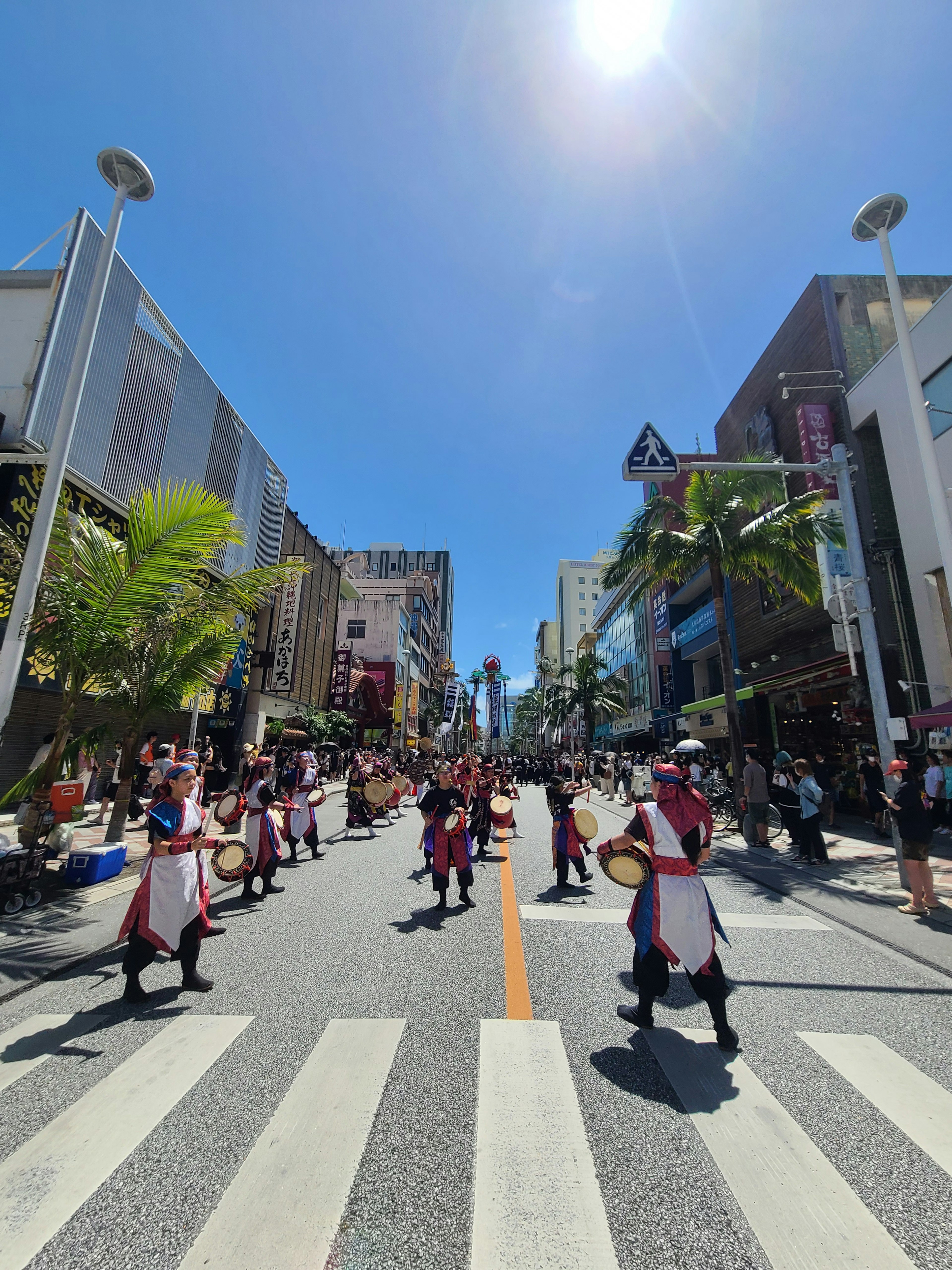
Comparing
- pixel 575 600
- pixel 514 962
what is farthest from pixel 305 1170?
pixel 575 600

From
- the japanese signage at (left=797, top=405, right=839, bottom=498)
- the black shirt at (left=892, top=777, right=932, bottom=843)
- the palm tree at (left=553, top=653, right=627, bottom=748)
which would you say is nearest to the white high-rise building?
the palm tree at (left=553, top=653, right=627, bottom=748)

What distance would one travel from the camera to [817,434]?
60.1ft

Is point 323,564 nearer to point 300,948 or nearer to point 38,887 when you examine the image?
point 38,887

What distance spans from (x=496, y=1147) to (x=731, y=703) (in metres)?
12.9

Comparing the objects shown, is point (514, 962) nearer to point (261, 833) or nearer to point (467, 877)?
point (467, 877)

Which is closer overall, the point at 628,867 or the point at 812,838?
the point at 628,867

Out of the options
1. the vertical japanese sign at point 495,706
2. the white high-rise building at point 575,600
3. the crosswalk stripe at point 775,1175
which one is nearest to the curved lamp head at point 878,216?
the crosswalk stripe at point 775,1175

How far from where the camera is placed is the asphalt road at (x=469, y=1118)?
2.18 metres

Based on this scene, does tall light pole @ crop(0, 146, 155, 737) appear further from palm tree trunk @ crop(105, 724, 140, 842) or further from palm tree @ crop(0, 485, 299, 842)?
palm tree trunk @ crop(105, 724, 140, 842)

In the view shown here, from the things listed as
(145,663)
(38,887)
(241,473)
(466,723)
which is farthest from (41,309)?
(466,723)

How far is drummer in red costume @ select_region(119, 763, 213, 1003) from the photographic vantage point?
171 inches

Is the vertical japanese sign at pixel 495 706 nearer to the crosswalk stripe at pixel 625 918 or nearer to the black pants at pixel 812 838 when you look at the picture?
the black pants at pixel 812 838

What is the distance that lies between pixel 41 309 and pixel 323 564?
21856 millimetres

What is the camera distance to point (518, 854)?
444 inches
